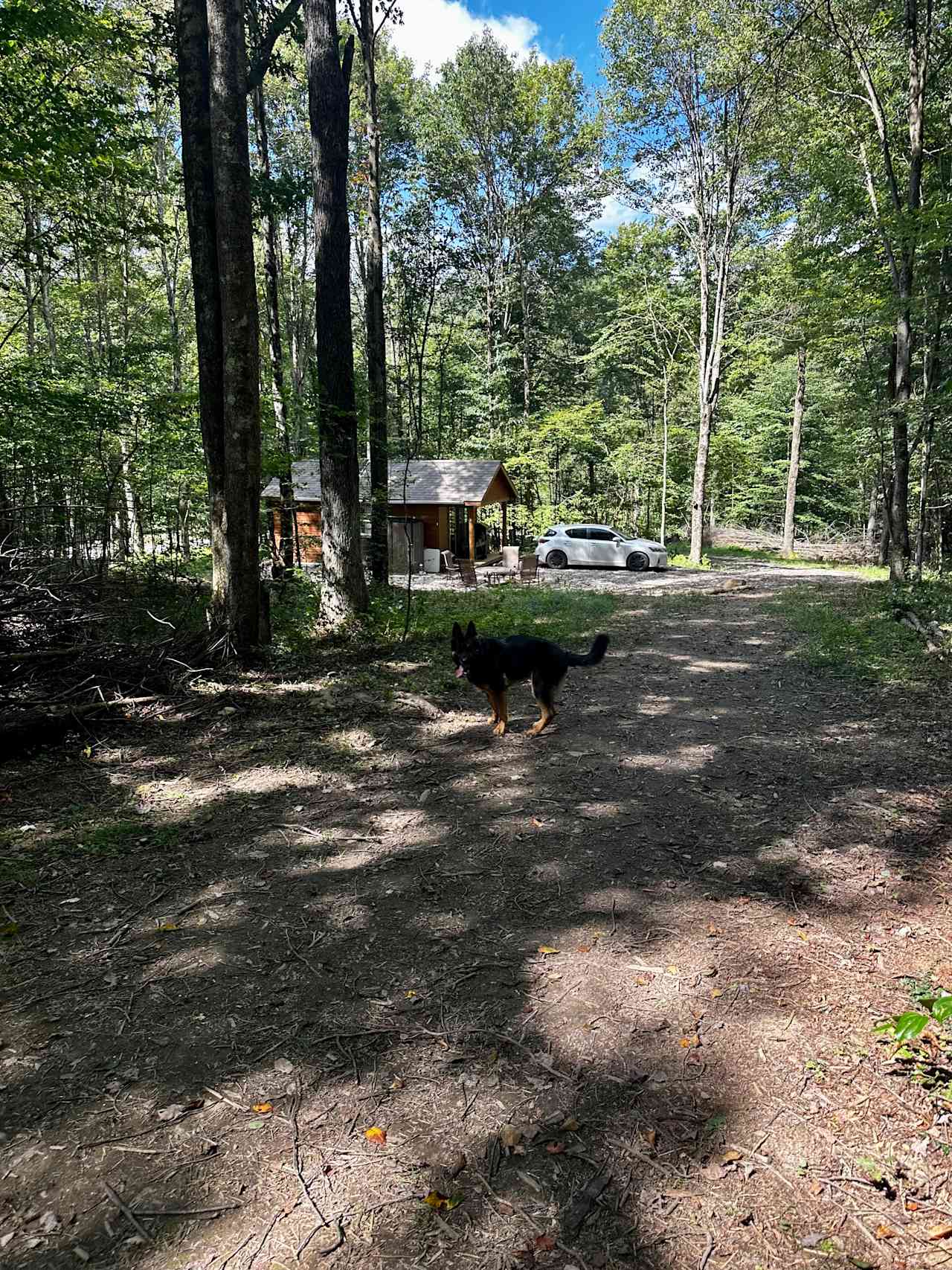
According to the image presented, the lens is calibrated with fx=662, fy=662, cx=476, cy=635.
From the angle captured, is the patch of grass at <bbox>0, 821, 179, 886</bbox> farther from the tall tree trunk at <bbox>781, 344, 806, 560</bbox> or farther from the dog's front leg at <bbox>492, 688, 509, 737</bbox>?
the tall tree trunk at <bbox>781, 344, 806, 560</bbox>

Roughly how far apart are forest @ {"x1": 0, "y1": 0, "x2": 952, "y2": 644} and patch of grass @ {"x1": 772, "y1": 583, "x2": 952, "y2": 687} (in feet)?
6.34

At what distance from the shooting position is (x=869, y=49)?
1441cm

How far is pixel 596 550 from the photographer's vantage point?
950 inches

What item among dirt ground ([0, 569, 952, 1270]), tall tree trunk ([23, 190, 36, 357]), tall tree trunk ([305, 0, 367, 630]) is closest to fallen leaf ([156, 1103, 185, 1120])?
dirt ground ([0, 569, 952, 1270])

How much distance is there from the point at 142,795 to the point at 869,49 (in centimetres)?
2016

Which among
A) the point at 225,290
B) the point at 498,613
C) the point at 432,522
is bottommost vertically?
the point at 498,613

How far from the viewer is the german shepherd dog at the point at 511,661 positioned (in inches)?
225

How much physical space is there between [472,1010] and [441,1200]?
0.79 metres

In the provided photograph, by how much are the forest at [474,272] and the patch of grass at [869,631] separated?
1932 millimetres

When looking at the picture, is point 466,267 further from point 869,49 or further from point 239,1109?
point 239,1109

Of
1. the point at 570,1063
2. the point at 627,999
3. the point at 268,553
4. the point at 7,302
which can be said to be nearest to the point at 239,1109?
the point at 570,1063

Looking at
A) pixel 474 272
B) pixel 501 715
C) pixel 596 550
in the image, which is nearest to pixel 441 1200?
pixel 501 715

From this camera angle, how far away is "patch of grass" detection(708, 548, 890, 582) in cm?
2038

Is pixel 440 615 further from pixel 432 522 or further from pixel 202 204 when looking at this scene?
pixel 432 522
